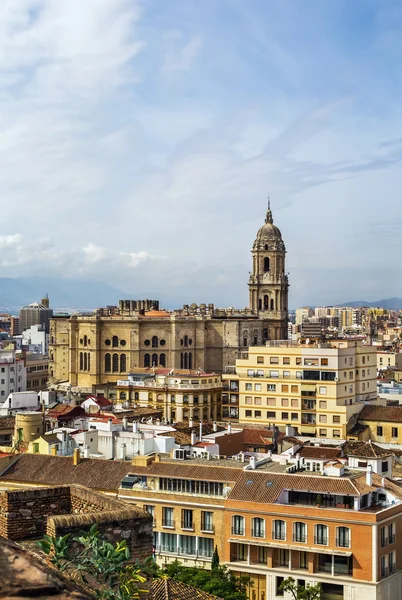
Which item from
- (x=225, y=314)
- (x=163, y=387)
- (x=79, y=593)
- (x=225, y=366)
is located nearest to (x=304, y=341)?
(x=163, y=387)

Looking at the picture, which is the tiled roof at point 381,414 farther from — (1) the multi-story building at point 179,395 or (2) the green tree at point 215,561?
(2) the green tree at point 215,561

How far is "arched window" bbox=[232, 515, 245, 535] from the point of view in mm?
30359

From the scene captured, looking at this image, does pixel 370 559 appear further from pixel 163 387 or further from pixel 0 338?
pixel 0 338

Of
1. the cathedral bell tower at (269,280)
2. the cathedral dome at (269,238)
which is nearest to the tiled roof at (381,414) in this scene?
the cathedral bell tower at (269,280)

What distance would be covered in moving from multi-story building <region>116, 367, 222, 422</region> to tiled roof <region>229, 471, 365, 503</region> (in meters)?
35.3

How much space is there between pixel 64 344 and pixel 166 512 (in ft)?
230

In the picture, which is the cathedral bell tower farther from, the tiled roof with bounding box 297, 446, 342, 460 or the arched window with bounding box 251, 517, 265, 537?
the arched window with bounding box 251, 517, 265, 537

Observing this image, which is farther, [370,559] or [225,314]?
[225,314]

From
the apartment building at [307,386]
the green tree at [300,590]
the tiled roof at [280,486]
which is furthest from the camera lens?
the apartment building at [307,386]

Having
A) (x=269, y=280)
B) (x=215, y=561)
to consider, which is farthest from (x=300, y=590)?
(x=269, y=280)

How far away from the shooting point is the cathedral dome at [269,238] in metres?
104

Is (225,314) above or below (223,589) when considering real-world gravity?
above

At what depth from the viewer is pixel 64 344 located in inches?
3984

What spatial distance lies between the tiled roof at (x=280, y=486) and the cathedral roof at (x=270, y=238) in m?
73.5
